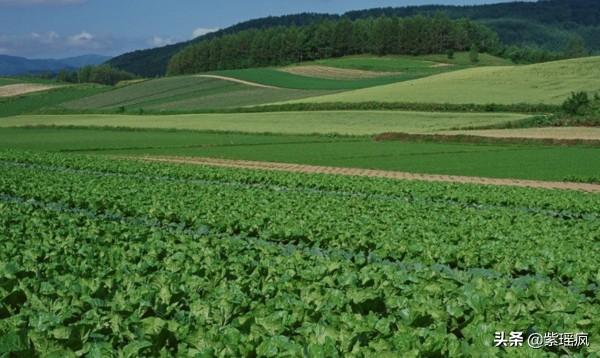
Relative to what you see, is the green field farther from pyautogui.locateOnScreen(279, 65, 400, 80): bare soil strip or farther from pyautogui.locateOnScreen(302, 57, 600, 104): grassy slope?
pyautogui.locateOnScreen(302, 57, 600, 104): grassy slope

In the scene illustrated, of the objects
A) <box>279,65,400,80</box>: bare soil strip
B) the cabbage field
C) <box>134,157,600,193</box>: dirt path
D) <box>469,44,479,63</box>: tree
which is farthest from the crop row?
<box>469,44,479,63</box>: tree

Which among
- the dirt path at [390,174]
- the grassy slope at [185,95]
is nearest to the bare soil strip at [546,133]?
the dirt path at [390,174]

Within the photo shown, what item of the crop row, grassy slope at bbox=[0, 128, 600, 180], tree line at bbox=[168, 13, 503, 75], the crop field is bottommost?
grassy slope at bbox=[0, 128, 600, 180]

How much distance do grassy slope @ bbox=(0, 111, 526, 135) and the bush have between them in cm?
373

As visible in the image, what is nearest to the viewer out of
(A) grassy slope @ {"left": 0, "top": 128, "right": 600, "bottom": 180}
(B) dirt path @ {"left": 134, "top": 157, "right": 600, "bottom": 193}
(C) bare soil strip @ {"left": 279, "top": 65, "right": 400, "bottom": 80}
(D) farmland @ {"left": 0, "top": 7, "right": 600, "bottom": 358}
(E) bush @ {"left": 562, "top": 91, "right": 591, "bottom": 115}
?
(D) farmland @ {"left": 0, "top": 7, "right": 600, "bottom": 358}

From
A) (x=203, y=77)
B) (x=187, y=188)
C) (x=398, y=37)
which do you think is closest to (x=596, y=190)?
(x=187, y=188)

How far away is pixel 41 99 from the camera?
117m

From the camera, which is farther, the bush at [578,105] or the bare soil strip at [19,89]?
the bare soil strip at [19,89]

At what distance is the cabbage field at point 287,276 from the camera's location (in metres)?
7.27

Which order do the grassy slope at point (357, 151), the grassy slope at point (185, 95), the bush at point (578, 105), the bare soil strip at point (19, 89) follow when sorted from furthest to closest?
the bare soil strip at point (19, 89), the grassy slope at point (185, 95), the bush at point (578, 105), the grassy slope at point (357, 151)

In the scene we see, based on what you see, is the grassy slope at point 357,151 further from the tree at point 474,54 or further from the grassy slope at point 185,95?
the tree at point 474,54

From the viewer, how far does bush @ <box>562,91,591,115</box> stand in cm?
5938

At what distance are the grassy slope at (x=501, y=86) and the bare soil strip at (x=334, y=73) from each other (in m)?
24.3

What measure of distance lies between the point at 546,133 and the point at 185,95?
6661 centimetres
